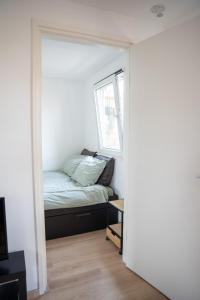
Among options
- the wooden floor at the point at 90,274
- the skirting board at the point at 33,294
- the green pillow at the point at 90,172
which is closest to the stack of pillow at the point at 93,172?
the green pillow at the point at 90,172

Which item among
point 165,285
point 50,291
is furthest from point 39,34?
point 165,285

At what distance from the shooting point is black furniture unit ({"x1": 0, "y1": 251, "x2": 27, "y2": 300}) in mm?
1364

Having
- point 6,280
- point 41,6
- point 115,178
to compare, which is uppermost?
point 41,6

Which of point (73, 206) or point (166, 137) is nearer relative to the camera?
point (166, 137)

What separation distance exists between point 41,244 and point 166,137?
1324 mm

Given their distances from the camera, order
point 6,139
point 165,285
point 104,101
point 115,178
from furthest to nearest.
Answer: point 104,101 < point 115,178 < point 165,285 < point 6,139

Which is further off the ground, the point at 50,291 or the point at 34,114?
the point at 34,114

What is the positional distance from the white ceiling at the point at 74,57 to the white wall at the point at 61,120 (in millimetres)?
365

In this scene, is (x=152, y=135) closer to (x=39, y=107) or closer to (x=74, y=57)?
(x=39, y=107)

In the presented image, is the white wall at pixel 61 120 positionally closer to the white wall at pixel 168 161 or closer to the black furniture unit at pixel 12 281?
the white wall at pixel 168 161

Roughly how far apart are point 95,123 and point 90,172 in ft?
3.62

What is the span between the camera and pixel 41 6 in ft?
5.11

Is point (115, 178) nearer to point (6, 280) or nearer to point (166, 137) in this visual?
point (166, 137)

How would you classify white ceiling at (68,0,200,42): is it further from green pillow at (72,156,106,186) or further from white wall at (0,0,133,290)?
green pillow at (72,156,106,186)
